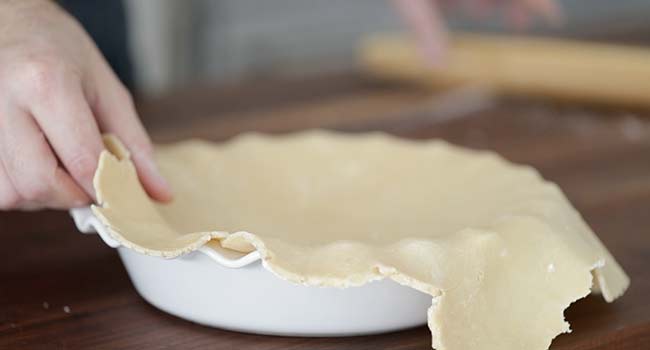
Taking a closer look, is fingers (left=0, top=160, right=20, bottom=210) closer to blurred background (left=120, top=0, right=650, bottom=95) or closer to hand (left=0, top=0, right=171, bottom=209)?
hand (left=0, top=0, right=171, bottom=209)

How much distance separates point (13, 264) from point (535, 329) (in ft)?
1.72

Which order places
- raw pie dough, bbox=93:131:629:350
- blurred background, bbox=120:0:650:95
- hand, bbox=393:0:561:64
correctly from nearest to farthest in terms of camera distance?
raw pie dough, bbox=93:131:629:350 → hand, bbox=393:0:561:64 → blurred background, bbox=120:0:650:95

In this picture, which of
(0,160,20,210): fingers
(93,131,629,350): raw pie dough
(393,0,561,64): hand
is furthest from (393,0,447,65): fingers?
(0,160,20,210): fingers

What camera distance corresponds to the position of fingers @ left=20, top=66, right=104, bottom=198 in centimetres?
81

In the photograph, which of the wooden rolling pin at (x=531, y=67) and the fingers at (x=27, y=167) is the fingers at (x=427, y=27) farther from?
the fingers at (x=27, y=167)

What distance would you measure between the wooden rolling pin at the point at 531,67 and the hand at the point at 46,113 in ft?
3.39

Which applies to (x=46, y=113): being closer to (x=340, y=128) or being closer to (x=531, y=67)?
(x=340, y=128)

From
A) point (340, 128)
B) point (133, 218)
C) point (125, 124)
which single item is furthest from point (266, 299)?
point (340, 128)

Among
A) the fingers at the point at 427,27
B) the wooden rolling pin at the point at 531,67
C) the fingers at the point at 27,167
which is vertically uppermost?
the fingers at the point at 427,27

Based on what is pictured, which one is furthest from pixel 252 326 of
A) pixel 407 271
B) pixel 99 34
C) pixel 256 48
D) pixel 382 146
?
pixel 256 48

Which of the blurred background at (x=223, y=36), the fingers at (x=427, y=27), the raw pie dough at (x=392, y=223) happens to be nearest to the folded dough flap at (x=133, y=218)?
the raw pie dough at (x=392, y=223)

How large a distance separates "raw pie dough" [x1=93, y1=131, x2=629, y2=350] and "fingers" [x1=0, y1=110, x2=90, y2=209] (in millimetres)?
48

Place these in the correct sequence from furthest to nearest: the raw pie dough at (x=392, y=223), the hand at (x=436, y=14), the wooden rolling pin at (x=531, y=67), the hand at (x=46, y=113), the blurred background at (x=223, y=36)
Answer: the blurred background at (x=223, y=36), the hand at (x=436, y=14), the wooden rolling pin at (x=531, y=67), the hand at (x=46, y=113), the raw pie dough at (x=392, y=223)

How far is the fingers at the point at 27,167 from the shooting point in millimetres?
817
